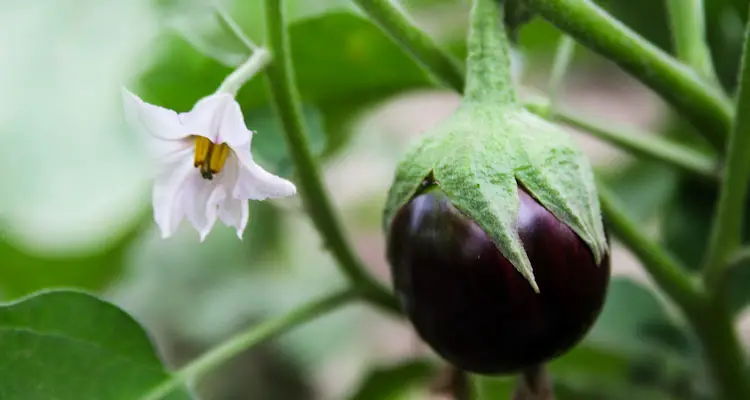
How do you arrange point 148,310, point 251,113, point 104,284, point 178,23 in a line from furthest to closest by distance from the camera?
point 148,310 < point 104,284 < point 178,23 < point 251,113

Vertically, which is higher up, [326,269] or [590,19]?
[590,19]

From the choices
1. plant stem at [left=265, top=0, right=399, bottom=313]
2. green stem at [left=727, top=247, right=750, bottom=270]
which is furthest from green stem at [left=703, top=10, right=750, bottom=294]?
plant stem at [left=265, top=0, right=399, bottom=313]

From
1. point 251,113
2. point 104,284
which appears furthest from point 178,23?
point 104,284

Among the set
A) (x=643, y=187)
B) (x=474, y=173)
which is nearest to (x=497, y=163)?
(x=474, y=173)

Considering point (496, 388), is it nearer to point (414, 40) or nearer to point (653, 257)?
point (653, 257)

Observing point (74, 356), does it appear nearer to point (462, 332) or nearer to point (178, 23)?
point (462, 332)

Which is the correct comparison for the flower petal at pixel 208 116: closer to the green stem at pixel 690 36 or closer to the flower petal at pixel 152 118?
the flower petal at pixel 152 118

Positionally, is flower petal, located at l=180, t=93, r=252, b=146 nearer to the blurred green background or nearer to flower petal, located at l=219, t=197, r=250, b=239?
flower petal, located at l=219, t=197, r=250, b=239
